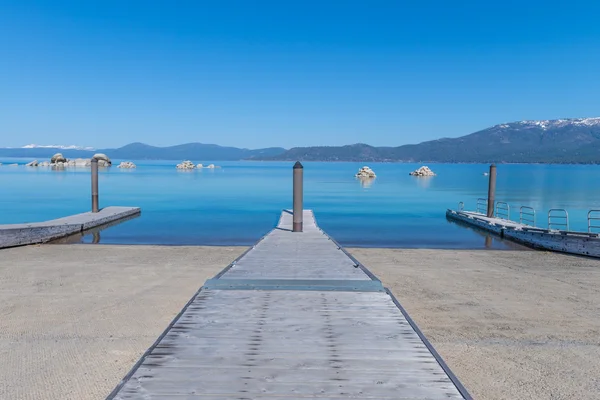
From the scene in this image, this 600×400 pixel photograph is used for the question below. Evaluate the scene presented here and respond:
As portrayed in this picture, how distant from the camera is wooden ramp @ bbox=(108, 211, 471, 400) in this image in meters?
3.54

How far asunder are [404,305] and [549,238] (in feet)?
32.1

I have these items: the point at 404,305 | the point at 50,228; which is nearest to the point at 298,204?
the point at 404,305

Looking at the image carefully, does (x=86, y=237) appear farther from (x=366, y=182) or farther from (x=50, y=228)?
(x=366, y=182)

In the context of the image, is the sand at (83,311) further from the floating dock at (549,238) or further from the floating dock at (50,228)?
the floating dock at (549,238)

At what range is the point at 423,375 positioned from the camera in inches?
150

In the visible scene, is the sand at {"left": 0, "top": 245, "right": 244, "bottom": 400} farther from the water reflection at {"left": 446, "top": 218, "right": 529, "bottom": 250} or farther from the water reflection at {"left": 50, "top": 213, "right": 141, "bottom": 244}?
the water reflection at {"left": 446, "top": 218, "right": 529, "bottom": 250}

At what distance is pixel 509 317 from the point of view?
295 inches

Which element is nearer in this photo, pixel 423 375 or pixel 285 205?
pixel 423 375

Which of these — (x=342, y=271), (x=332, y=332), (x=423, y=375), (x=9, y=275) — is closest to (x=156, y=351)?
(x=332, y=332)

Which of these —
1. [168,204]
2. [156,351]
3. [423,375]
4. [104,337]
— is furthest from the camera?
[168,204]

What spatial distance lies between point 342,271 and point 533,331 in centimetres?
305

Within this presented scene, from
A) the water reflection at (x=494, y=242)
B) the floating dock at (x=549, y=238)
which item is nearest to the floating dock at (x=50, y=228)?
the water reflection at (x=494, y=242)

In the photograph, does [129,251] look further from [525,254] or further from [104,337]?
[525,254]

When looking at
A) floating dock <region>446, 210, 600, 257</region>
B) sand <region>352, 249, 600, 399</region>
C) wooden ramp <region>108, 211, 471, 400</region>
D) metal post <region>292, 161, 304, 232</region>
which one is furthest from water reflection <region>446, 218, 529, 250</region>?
wooden ramp <region>108, 211, 471, 400</region>
